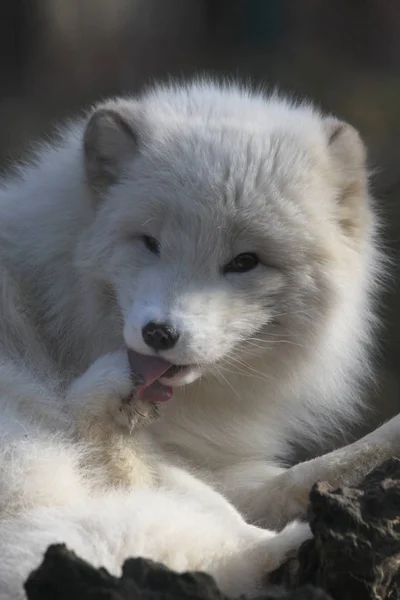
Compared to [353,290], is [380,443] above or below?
below

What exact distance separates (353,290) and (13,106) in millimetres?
2421

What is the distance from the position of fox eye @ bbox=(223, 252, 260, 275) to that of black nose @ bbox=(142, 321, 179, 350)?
10.5 inches

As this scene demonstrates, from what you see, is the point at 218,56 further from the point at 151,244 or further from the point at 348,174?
the point at 151,244

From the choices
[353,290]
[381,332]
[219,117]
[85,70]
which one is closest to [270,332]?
[353,290]

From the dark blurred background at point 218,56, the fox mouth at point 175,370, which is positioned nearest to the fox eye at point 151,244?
the fox mouth at point 175,370

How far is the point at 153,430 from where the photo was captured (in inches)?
90.8

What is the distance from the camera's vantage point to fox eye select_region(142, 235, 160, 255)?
218cm

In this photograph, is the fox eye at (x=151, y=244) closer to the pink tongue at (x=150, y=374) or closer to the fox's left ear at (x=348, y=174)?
the pink tongue at (x=150, y=374)

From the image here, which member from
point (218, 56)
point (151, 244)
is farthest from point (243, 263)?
point (218, 56)

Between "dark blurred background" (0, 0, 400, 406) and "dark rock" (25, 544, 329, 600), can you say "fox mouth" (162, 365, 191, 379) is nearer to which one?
"dark rock" (25, 544, 329, 600)

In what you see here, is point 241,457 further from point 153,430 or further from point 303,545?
point 303,545

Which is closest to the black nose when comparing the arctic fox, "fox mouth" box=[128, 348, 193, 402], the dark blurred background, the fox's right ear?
the arctic fox

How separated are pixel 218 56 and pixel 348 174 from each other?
6.96 ft

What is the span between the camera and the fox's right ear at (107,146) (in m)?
2.34
